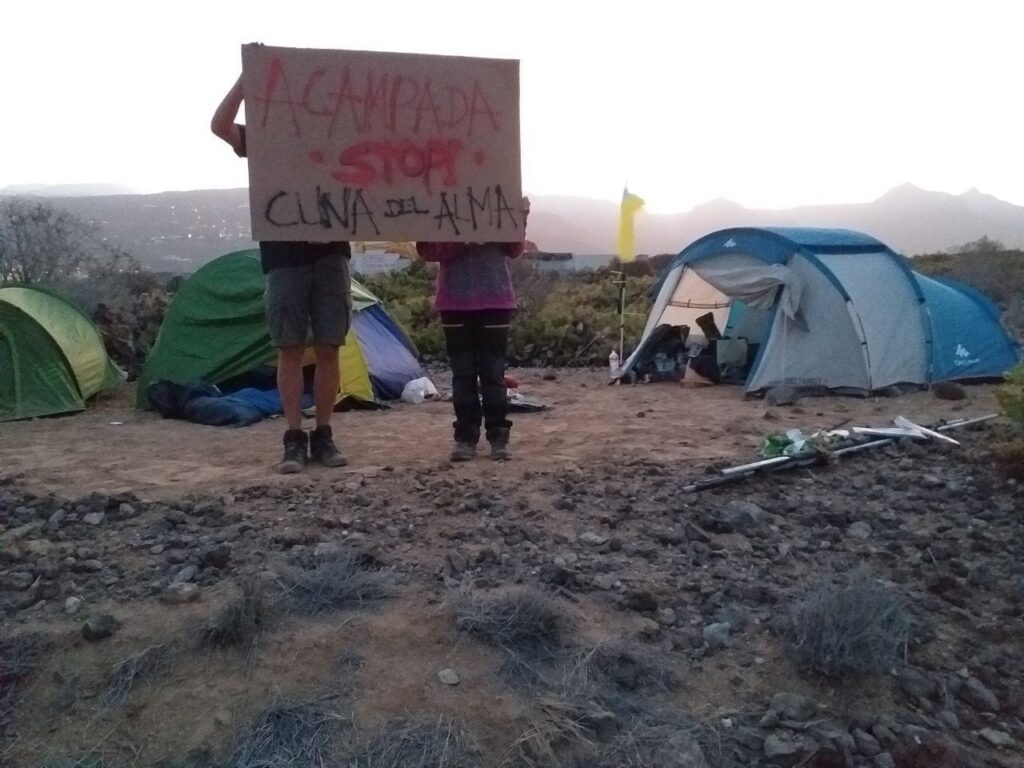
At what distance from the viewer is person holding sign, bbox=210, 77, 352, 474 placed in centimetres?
412

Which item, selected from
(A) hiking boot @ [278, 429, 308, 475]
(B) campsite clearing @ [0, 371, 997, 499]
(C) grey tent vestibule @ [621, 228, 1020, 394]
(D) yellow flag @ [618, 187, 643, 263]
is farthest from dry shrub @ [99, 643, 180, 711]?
(D) yellow flag @ [618, 187, 643, 263]

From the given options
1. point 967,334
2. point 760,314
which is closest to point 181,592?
point 760,314

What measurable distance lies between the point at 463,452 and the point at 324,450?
0.66 meters

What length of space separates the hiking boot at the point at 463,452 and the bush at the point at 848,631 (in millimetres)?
2003

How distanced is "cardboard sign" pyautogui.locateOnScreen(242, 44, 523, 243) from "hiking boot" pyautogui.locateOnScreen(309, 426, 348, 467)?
1.00 m

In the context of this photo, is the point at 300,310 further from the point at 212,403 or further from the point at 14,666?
the point at 212,403

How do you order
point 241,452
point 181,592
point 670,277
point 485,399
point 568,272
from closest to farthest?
point 181,592 < point 485,399 < point 241,452 < point 670,277 < point 568,272

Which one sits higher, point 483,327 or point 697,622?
point 483,327

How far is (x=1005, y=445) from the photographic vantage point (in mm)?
4223

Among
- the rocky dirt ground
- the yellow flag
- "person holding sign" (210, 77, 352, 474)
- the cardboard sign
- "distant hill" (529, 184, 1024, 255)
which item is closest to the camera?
the rocky dirt ground

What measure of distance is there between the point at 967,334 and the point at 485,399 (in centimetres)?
585

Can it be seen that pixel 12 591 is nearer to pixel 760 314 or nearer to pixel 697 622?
pixel 697 622

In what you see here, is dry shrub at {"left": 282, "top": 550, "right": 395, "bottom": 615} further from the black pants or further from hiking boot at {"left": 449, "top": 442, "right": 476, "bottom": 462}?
the black pants

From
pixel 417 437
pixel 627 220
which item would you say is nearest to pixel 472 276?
pixel 417 437
